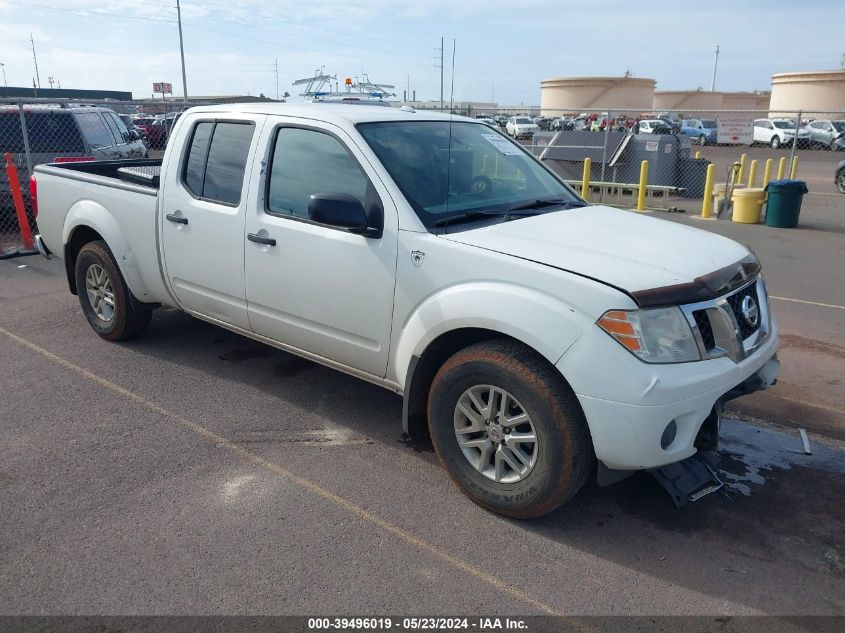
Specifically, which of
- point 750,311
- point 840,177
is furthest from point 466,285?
point 840,177

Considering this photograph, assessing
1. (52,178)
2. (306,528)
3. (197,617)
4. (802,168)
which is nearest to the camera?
(197,617)

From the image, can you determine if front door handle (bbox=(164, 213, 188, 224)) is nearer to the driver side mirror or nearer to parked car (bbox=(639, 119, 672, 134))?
the driver side mirror

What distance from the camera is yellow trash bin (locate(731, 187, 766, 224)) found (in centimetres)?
1290

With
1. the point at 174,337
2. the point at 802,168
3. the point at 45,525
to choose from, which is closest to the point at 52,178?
the point at 174,337

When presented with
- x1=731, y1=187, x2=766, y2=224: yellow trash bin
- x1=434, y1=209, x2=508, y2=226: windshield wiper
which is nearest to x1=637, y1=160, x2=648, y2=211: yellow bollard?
x1=731, y1=187, x2=766, y2=224: yellow trash bin

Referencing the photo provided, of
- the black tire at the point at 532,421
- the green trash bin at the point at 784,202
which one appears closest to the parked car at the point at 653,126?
the green trash bin at the point at 784,202

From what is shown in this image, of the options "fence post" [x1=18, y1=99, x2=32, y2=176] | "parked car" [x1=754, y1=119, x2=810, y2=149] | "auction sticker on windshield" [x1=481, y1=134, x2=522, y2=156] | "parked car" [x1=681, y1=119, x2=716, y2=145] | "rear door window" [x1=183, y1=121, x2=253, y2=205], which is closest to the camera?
"rear door window" [x1=183, y1=121, x2=253, y2=205]

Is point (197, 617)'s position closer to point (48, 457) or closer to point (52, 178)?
point (48, 457)

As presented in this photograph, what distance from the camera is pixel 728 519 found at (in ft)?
11.6

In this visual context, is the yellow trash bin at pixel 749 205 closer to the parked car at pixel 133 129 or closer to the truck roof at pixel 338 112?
the truck roof at pixel 338 112

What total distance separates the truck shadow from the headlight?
3.07ft

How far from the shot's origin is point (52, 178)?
20.0 ft

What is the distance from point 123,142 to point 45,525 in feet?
37.3

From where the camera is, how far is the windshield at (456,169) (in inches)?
153
